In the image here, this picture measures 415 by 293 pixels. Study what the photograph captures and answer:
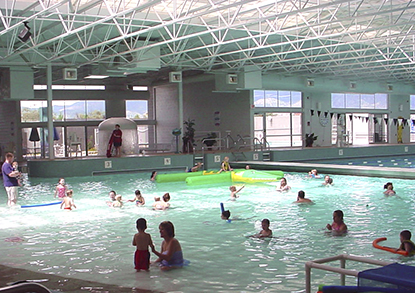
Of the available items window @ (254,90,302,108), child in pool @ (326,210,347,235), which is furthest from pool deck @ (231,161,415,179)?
child in pool @ (326,210,347,235)

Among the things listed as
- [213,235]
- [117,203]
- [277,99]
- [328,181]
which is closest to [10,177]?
[117,203]

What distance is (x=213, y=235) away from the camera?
357 inches

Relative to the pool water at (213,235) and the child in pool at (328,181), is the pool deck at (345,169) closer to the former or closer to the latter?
the pool water at (213,235)

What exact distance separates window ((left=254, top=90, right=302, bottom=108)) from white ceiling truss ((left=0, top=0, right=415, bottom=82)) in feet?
5.86

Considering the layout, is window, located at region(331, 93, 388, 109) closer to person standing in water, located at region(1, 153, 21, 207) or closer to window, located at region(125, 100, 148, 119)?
window, located at region(125, 100, 148, 119)

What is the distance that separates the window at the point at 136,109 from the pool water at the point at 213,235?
17696mm

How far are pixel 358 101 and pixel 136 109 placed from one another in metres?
16.2

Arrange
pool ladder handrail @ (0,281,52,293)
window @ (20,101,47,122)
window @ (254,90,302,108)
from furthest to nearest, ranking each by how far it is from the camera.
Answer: window @ (254,90,302,108)
window @ (20,101,47,122)
pool ladder handrail @ (0,281,52,293)

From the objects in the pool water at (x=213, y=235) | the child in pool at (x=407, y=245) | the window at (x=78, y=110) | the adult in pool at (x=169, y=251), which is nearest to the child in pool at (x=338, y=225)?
the pool water at (x=213, y=235)

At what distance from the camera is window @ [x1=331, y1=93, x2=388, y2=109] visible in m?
33.9


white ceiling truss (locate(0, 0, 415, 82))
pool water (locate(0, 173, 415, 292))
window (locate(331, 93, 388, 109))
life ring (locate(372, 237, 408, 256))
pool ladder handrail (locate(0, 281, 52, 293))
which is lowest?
pool water (locate(0, 173, 415, 292))

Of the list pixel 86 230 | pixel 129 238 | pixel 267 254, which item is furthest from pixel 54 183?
pixel 267 254

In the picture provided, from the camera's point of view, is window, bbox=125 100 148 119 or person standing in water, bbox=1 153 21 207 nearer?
person standing in water, bbox=1 153 21 207

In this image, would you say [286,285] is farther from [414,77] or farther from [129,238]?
[414,77]
